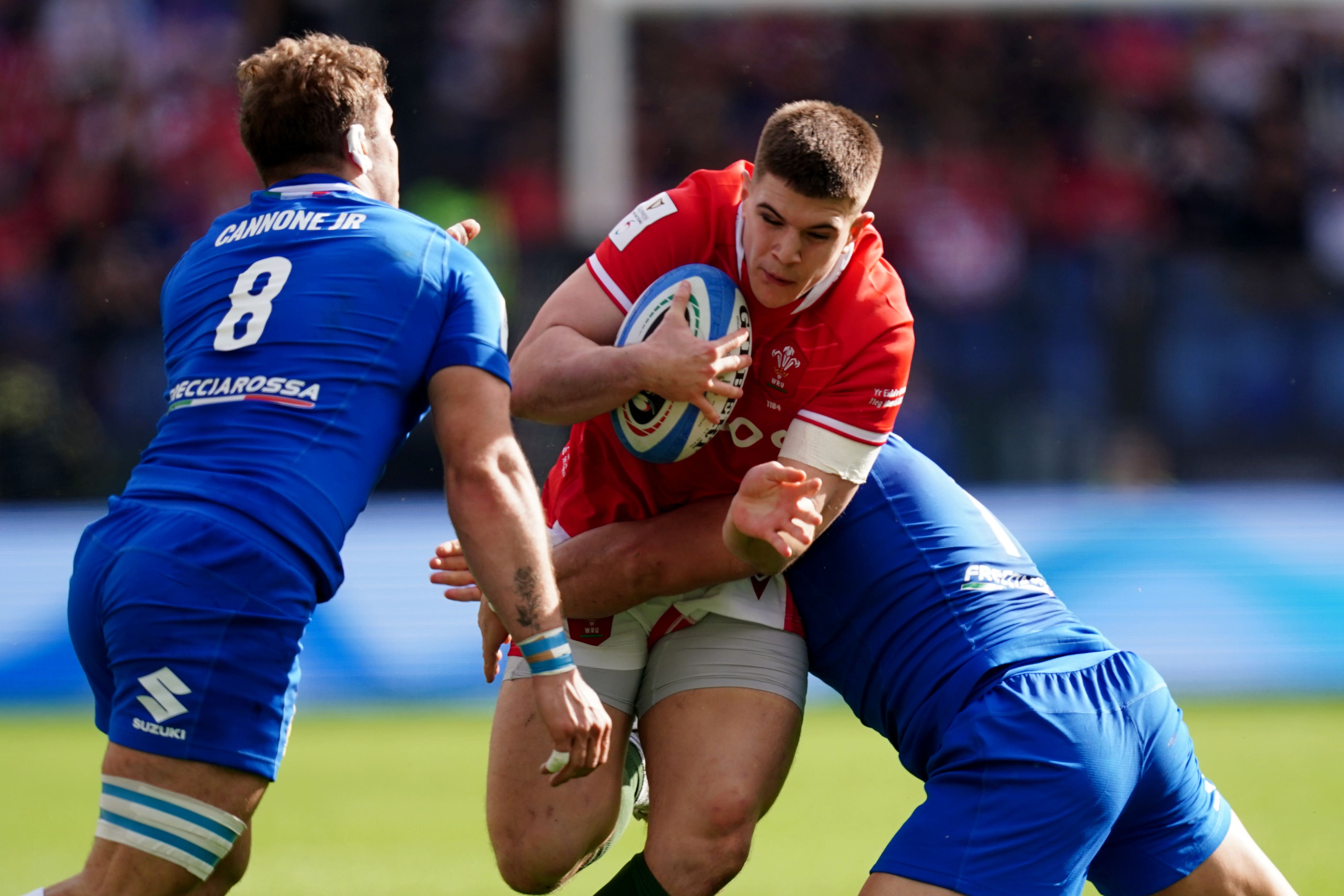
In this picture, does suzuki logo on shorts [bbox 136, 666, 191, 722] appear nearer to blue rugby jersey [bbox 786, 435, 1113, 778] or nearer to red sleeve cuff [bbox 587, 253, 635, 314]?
red sleeve cuff [bbox 587, 253, 635, 314]

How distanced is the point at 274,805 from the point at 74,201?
8.98 m

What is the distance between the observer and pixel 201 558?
3.24 m

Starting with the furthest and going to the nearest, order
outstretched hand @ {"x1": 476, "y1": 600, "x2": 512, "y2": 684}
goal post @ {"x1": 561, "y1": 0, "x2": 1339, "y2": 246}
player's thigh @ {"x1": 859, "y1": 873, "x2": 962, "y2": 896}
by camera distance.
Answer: goal post @ {"x1": 561, "y1": 0, "x2": 1339, "y2": 246} → outstretched hand @ {"x1": 476, "y1": 600, "x2": 512, "y2": 684} → player's thigh @ {"x1": 859, "y1": 873, "x2": 962, "y2": 896}

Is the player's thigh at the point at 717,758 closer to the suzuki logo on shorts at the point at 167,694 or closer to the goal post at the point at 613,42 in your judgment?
the suzuki logo on shorts at the point at 167,694

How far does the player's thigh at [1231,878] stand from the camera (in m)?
3.78

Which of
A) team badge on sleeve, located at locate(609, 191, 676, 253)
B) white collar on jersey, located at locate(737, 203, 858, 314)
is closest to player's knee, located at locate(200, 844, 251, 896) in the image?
team badge on sleeve, located at locate(609, 191, 676, 253)

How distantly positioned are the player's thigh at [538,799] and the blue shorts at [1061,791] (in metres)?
1.02

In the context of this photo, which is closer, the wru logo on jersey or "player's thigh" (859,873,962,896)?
the wru logo on jersey

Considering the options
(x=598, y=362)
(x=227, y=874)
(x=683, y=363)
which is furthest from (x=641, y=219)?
(x=227, y=874)

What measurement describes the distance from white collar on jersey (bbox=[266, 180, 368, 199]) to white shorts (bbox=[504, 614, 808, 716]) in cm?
154

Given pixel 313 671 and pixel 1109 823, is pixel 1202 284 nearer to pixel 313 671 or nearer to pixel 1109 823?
pixel 313 671

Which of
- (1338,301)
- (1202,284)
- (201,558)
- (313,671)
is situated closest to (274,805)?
(313,671)

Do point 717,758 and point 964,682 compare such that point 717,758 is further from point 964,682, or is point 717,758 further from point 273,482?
point 273,482

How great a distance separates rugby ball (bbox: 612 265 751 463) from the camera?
3.90 meters
